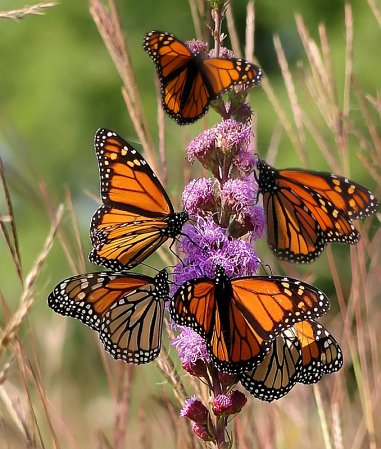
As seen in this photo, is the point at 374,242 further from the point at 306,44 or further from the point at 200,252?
the point at 200,252

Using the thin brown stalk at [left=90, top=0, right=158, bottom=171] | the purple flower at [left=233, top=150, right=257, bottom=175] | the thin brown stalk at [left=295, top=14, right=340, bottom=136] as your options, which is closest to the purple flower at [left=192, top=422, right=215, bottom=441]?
the purple flower at [left=233, top=150, right=257, bottom=175]

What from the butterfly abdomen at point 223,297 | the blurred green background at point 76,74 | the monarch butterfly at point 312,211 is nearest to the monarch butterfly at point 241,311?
the butterfly abdomen at point 223,297

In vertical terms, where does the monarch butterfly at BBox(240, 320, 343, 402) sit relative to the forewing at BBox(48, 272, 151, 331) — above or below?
below

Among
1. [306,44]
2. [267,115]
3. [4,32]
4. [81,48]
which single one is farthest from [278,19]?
[306,44]

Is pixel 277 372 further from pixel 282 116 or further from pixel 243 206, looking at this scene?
pixel 282 116

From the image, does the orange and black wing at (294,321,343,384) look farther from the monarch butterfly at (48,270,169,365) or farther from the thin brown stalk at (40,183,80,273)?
the thin brown stalk at (40,183,80,273)
